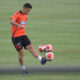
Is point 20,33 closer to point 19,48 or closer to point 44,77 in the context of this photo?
point 19,48

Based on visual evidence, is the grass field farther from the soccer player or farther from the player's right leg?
the soccer player

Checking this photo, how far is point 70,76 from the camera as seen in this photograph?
7.56m

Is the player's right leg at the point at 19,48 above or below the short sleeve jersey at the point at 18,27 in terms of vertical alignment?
below

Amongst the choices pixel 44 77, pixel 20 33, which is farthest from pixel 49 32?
pixel 44 77

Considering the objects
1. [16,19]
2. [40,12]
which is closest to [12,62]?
[16,19]

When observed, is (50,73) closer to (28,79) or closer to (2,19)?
(28,79)

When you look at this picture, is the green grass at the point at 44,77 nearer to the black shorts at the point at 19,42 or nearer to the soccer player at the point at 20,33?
the soccer player at the point at 20,33

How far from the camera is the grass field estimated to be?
9.00m

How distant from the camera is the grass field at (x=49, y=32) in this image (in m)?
9.00

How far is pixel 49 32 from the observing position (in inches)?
535

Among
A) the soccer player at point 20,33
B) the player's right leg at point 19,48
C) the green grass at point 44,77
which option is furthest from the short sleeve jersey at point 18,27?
the green grass at point 44,77

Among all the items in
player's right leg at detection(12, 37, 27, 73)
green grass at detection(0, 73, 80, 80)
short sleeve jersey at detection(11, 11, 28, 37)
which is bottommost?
green grass at detection(0, 73, 80, 80)

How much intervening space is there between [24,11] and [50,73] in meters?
1.70

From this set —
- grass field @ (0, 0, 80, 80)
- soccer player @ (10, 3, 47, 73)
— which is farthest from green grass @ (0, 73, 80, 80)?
soccer player @ (10, 3, 47, 73)
